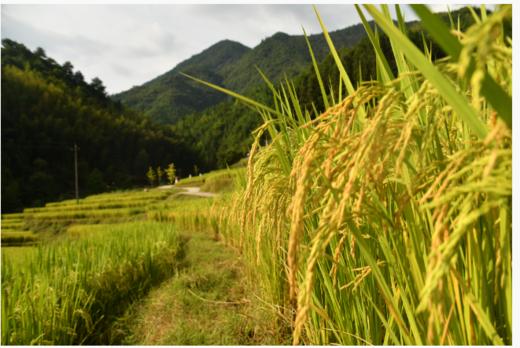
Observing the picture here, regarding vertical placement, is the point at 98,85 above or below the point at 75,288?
above

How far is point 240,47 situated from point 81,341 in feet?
686

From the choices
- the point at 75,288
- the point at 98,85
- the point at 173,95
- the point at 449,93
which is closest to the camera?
the point at 449,93

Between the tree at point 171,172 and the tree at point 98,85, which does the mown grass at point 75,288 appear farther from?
the tree at point 98,85

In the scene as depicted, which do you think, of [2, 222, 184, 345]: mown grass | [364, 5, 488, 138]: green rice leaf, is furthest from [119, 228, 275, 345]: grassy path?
[364, 5, 488, 138]: green rice leaf

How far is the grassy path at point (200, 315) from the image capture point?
3105 millimetres

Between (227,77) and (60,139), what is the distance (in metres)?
110

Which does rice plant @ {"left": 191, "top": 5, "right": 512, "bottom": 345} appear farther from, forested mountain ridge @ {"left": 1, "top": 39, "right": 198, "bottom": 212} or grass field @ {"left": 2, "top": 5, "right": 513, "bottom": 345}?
forested mountain ridge @ {"left": 1, "top": 39, "right": 198, "bottom": 212}

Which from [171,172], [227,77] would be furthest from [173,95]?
[171,172]

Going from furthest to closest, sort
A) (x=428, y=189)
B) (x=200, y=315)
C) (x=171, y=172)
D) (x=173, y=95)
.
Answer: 1. (x=173, y=95)
2. (x=171, y=172)
3. (x=200, y=315)
4. (x=428, y=189)

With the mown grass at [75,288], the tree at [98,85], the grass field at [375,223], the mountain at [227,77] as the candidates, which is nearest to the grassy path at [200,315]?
the grass field at [375,223]

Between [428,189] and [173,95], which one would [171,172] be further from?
[173,95]

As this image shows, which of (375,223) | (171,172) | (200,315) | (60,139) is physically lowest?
(171,172)

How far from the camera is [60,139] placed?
66.1 metres

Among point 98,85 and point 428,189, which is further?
point 98,85
